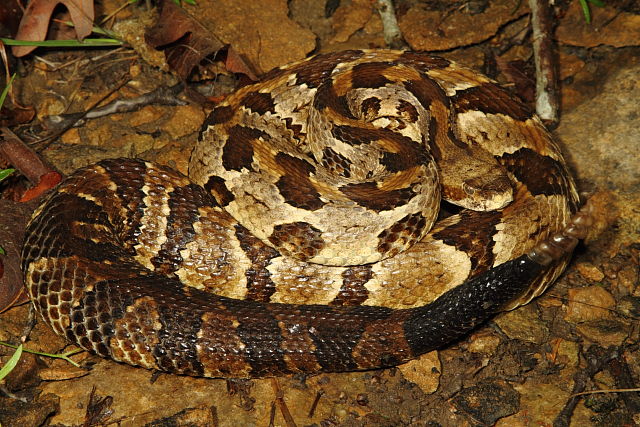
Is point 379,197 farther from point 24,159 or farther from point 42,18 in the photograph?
point 42,18

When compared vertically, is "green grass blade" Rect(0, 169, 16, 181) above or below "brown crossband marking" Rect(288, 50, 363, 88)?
below

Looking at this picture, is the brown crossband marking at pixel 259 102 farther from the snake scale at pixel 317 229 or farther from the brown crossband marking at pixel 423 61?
the brown crossband marking at pixel 423 61

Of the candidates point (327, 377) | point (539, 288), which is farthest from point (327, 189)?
point (539, 288)

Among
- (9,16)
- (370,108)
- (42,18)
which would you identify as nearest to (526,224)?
(370,108)

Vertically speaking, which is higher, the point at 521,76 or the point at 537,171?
the point at 521,76

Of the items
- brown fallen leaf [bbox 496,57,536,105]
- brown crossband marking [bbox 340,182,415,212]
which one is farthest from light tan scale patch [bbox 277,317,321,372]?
brown fallen leaf [bbox 496,57,536,105]

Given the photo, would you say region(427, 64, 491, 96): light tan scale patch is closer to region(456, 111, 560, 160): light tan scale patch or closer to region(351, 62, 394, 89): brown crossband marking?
region(456, 111, 560, 160): light tan scale patch
